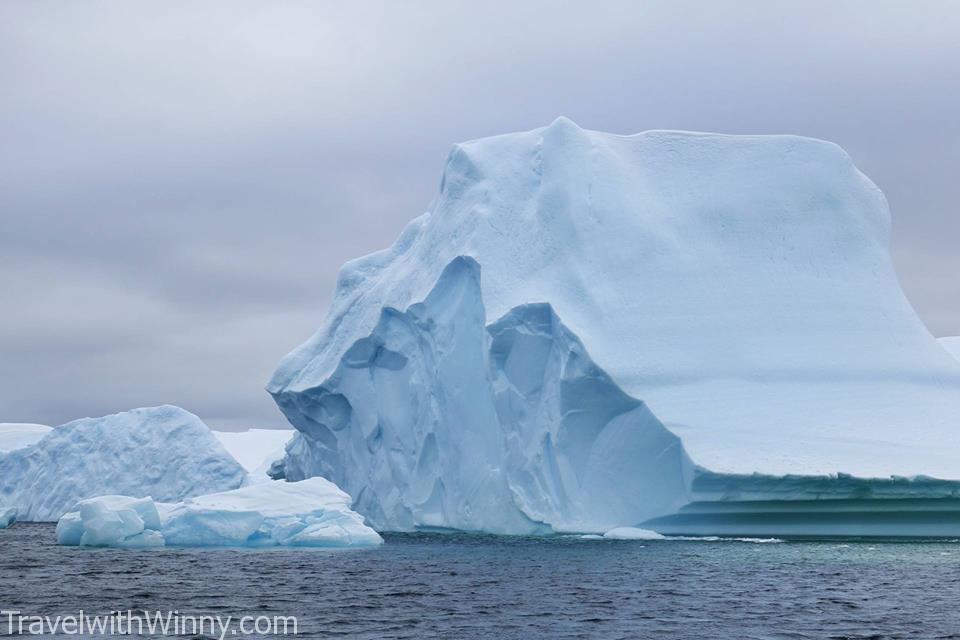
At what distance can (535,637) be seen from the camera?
35.9 ft

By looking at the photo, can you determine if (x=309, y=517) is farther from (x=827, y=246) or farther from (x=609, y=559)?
(x=827, y=246)

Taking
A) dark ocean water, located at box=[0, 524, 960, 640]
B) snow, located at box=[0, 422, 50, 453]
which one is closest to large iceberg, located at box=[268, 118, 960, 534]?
dark ocean water, located at box=[0, 524, 960, 640]

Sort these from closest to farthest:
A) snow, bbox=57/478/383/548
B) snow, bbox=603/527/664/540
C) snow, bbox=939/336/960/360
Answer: snow, bbox=57/478/383/548
snow, bbox=603/527/664/540
snow, bbox=939/336/960/360

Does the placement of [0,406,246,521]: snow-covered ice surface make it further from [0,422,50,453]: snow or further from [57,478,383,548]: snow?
[57,478,383,548]: snow

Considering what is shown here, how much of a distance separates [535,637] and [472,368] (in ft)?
47.5

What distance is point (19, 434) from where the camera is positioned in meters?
47.5

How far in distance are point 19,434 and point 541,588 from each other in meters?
37.6

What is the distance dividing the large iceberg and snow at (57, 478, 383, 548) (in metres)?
3.47

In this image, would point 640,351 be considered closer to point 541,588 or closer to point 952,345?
point 541,588

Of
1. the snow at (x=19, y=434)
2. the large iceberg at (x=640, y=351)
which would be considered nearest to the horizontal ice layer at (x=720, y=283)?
the large iceberg at (x=640, y=351)

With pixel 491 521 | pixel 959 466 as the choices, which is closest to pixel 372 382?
pixel 491 521

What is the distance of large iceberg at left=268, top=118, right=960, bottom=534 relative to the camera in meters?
20.5

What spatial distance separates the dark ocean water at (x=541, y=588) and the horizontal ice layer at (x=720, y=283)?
2.07m

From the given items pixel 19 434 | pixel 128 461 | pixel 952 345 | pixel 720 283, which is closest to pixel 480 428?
pixel 720 283
